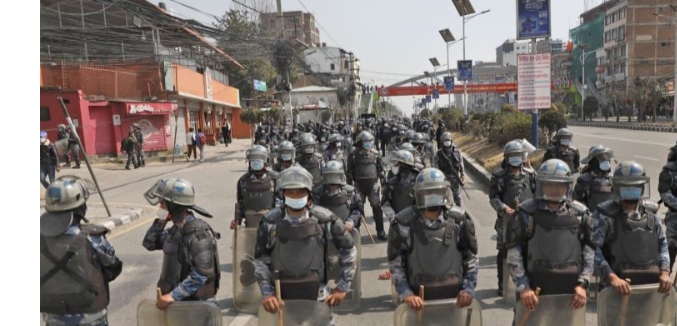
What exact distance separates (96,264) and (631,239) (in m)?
3.75

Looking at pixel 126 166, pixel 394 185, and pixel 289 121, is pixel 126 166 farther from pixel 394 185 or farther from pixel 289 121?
pixel 394 185

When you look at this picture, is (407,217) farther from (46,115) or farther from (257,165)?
(46,115)

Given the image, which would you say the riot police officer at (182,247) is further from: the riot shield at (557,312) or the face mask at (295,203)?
the riot shield at (557,312)

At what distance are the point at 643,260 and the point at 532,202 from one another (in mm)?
946

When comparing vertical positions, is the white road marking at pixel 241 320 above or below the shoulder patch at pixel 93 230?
below

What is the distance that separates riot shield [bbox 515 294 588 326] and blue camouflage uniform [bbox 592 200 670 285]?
0.48 metres

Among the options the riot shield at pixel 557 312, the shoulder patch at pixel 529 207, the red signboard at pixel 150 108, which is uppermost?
the red signboard at pixel 150 108

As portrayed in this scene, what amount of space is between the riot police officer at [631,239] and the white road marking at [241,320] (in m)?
3.28

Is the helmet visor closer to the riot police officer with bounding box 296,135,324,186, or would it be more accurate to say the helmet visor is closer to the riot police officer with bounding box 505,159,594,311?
the riot police officer with bounding box 505,159,594,311

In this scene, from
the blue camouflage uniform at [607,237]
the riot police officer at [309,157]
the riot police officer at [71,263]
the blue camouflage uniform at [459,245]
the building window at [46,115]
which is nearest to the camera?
the riot police officer at [71,263]

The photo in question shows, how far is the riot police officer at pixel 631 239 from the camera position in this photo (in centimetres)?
402

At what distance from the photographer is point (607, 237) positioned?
4156 mm

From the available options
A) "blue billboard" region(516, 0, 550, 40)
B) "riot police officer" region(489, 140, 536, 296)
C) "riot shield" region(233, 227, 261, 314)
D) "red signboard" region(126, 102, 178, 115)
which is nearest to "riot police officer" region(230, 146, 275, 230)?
"riot shield" region(233, 227, 261, 314)

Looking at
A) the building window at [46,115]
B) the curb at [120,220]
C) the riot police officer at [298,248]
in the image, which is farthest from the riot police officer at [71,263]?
the building window at [46,115]
